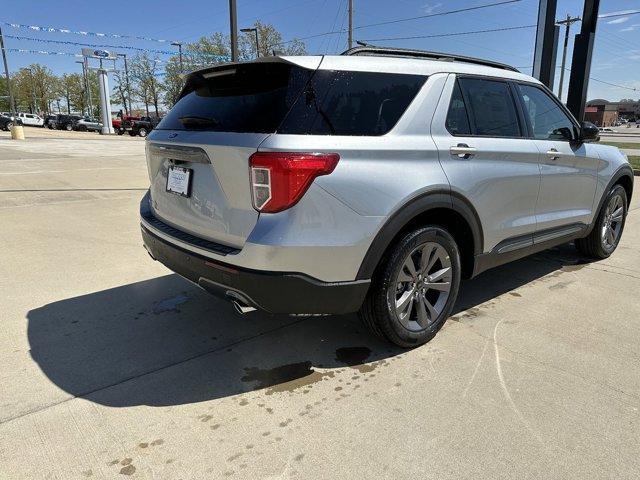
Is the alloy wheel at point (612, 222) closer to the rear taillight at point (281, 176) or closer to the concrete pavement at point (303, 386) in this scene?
the concrete pavement at point (303, 386)

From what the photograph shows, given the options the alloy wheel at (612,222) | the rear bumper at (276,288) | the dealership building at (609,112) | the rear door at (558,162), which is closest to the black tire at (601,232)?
the alloy wheel at (612,222)

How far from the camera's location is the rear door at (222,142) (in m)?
2.52

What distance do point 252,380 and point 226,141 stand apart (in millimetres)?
1376

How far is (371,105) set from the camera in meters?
2.76

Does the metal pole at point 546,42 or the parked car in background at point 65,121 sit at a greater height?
the metal pole at point 546,42

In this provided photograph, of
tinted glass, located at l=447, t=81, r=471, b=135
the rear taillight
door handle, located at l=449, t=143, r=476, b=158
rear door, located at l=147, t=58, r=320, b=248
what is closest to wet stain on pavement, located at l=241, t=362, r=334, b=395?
rear door, located at l=147, t=58, r=320, b=248

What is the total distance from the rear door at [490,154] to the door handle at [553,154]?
8.7 inches

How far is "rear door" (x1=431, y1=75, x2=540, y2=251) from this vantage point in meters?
3.11

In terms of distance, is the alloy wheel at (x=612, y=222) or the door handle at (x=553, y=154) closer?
the door handle at (x=553, y=154)

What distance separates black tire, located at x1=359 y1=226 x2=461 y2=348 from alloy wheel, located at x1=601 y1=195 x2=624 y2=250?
289 centimetres

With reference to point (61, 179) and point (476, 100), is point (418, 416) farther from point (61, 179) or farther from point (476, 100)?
point (61, 179)

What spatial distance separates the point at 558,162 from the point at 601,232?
1538 mm

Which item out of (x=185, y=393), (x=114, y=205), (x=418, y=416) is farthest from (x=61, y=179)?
(x=418, y=416)

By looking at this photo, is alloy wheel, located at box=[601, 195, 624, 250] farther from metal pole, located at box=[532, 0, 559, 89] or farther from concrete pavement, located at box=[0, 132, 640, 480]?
metal pole, located at box=[532, 0, 559, 89]
